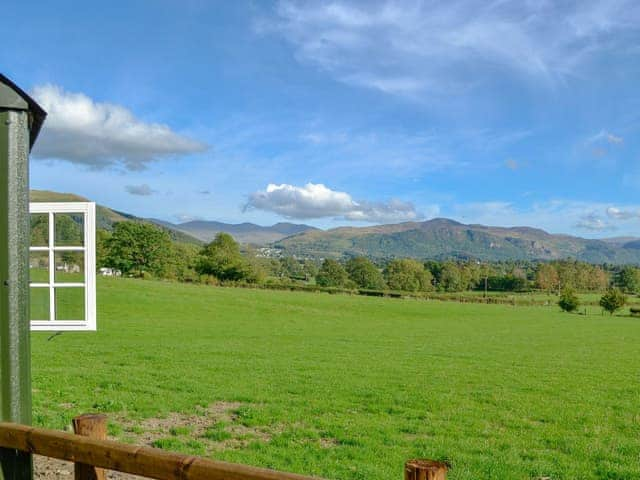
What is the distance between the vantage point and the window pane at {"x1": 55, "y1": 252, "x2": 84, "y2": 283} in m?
5.88

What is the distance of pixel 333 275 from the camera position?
130 meters

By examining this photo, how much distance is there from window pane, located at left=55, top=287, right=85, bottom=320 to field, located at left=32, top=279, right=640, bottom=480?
2264 millimetres

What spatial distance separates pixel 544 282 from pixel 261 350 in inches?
4902

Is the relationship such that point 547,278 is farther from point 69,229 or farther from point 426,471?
point 426,471

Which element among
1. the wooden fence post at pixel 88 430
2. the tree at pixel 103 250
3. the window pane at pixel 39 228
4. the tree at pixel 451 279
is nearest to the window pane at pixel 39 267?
the window pane at pixel 39 228

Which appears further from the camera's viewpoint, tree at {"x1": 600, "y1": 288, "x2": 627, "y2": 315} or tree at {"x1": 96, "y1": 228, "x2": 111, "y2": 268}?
tree at {"x1": 600, "y1": 288, "x2": 627, "y2": 315}

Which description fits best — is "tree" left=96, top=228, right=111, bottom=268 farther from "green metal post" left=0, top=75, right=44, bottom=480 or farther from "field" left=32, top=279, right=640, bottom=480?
"green metal post" left=0, top=75, right=44, bottom=480

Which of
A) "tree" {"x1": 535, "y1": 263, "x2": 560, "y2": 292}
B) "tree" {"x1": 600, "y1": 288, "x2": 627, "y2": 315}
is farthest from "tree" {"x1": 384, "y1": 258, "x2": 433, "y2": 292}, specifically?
"tree" {"x1": 600, "y1": 288, "x2": 627, "y2": 315}

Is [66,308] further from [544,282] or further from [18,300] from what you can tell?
[544,282]

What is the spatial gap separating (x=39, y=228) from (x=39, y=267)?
412mm

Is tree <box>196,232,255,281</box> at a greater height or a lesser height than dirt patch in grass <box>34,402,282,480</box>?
greater

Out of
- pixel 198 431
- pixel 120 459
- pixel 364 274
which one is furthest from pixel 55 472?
pixel 364 274

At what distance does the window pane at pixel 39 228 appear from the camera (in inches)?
229

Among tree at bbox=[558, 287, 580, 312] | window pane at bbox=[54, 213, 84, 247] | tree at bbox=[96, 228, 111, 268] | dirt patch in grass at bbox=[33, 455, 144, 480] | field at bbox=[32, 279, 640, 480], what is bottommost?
tree at bbox=[558, 287, 580, 312]
